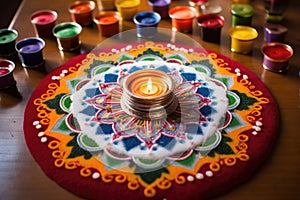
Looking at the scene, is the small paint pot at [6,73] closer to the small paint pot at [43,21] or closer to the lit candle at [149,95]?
the small paint pot at [43,21]

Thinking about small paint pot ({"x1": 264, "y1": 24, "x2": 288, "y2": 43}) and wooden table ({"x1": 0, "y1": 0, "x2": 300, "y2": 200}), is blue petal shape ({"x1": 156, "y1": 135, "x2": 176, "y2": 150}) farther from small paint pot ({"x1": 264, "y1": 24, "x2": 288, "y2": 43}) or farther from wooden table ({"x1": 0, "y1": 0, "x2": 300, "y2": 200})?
small paint pot ({"x1": 264, "y1": 24, "x2": 288, "y2": 43})

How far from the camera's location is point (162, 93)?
4.76 feet

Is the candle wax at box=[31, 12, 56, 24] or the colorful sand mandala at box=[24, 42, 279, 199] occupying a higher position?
the candle wax at box=[31, 12, 56, 24]

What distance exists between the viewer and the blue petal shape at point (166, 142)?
4.42 feet

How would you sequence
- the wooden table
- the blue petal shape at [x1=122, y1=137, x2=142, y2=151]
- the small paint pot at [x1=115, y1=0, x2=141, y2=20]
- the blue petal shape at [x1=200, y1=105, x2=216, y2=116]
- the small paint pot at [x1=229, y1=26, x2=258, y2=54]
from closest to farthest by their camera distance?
the wooden table < the blue petal shape at [x1=122, y1=137, x2=142, y2=151] < the blue petal shape at [x1=200, y1=105, x2=216, y2=116] < the small paint pot at [x1=229, y1=26, x2=258, y2=54] < the small paint pot at [x1=115, y1=0, x2=141, y2=20]

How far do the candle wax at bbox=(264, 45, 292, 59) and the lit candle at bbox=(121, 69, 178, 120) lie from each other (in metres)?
0.44

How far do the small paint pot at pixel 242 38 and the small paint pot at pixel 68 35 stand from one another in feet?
2.07

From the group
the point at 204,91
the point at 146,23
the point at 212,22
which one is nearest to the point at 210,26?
the point at 212,22

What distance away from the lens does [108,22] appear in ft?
6.24

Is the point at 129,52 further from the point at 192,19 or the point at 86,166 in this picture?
the point at 86,166

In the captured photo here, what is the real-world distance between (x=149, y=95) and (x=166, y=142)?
0.59 feet

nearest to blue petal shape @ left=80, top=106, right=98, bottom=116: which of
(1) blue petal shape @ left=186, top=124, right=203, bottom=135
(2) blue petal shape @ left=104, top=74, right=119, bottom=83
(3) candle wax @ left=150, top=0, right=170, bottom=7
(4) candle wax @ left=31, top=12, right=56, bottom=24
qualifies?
(2) blue petal shape @ left=104, top=74, right=119, bottom=83

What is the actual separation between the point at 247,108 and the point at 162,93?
→ 0.97ft

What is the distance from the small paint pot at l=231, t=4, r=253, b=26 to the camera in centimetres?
187
